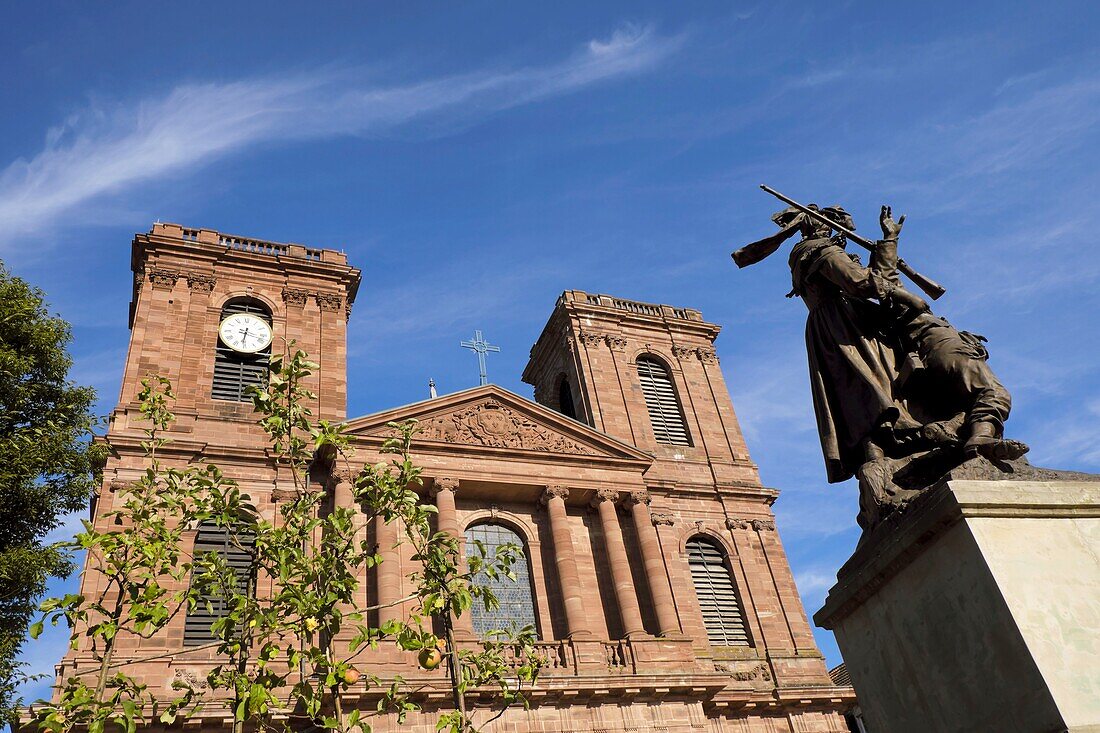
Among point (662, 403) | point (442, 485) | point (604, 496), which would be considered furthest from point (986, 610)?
point (662, 403)

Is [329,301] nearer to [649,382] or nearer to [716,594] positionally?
[649,382]

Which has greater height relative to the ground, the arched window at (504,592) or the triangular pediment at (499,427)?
Answer: the triangular pediment at (499,427)

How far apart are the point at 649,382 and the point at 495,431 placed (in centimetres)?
745

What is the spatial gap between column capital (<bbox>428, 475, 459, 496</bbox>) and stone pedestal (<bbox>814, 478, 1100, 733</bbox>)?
16991 millimetres

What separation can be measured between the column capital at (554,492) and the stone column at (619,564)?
0.97 m

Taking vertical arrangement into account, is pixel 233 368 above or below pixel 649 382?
below

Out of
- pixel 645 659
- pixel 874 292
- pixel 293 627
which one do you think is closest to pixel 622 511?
pixel 645 659

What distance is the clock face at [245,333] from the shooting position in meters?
22.8

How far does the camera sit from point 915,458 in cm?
401

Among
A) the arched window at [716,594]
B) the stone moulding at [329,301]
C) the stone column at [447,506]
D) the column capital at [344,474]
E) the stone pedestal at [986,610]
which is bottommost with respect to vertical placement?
the stone pedestal at [986,610]

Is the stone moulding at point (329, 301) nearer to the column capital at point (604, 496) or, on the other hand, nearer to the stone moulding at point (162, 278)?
the stone moulding at point (162, 278)

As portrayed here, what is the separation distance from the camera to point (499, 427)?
882 inches

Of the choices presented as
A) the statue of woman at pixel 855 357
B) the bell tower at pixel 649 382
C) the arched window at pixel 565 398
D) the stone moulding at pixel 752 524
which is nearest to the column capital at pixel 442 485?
the bell tower at pixel 649 382

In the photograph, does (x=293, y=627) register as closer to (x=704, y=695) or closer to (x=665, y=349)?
(x=704, y=695)
